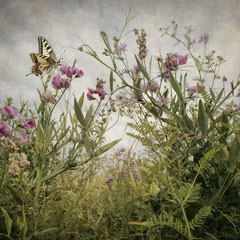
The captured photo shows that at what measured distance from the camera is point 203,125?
1.15 metres

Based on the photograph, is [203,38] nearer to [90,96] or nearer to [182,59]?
[182,59]

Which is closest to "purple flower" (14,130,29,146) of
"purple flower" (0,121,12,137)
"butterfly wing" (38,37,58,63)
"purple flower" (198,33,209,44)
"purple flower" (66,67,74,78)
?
"purple flower" (0,121,12,137)

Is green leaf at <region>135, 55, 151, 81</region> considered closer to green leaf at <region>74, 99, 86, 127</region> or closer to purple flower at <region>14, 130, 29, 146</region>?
green leaf at <region>74, 99, 86, 127</region>

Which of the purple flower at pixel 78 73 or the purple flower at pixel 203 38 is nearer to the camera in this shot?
the purple flower at pixel 78 73

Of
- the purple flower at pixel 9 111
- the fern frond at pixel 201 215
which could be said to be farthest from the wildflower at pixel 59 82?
the fern frond at pixel 201 215

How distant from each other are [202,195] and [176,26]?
1335 millimetres

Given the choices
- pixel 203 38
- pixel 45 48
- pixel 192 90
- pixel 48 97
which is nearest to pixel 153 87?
pixel 192 90

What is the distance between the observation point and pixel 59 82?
1412mm

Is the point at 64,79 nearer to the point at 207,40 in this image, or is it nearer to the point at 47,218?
the point at 47,218

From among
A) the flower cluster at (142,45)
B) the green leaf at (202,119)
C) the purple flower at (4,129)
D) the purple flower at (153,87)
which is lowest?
the green leaf at (202,119)

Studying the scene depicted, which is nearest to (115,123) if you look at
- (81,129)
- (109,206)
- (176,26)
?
(81,129)

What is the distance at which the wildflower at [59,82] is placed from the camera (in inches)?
55.2

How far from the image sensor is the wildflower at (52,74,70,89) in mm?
1402

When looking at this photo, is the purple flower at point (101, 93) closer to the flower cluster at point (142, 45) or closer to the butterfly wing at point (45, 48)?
the flower cluster at point (142, 45)
